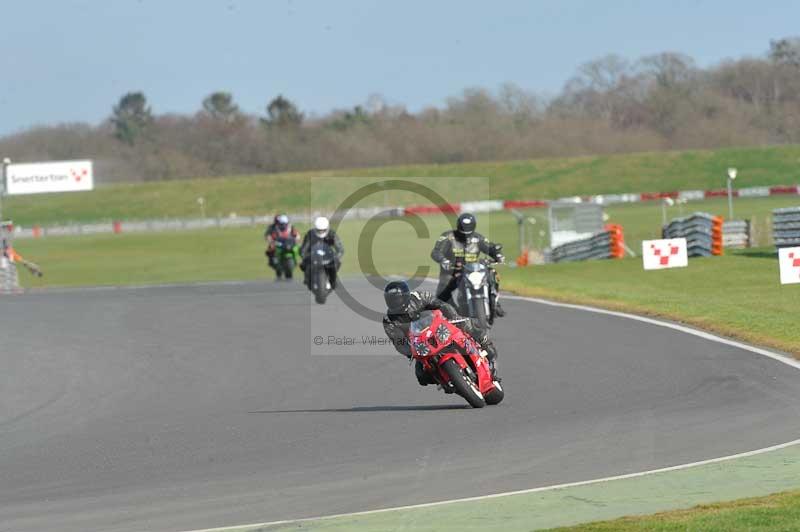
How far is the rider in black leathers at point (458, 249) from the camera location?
1683 centimetres

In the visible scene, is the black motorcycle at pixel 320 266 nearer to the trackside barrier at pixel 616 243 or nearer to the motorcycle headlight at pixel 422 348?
the trackside barrier at pixel 616 243

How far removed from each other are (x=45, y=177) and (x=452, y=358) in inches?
1578

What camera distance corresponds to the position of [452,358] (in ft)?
39.0

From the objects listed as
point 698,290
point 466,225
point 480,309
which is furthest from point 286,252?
point 480,309

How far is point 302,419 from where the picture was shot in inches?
487

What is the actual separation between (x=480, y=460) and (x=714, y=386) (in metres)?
4.21

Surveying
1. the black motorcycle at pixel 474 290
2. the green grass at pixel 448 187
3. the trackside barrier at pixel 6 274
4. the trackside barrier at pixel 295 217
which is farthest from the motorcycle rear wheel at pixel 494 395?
the green grass at pixel 448 187

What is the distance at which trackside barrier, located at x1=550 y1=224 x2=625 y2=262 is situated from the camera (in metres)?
36.9

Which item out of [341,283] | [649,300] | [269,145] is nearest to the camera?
[649,300]

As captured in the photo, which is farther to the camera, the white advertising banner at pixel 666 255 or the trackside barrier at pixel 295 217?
the trackside barrier at pixel 295 217

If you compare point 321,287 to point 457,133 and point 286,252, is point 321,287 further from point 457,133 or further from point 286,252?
point 457,133

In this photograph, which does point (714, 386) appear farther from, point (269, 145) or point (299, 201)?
point (269, 145)

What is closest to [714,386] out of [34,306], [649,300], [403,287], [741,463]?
[403,287]

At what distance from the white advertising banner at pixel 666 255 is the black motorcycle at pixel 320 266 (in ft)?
28.4
